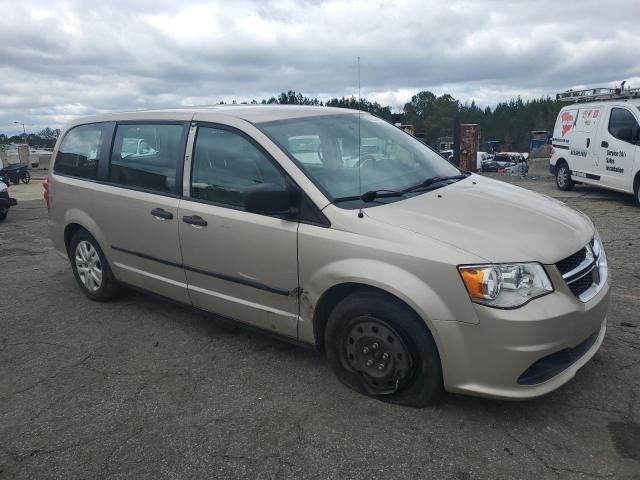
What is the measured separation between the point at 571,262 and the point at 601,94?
410 inches

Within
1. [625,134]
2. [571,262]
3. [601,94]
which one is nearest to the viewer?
[571,262]

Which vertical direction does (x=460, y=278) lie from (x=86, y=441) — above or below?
above

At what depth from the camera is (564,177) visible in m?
11.9

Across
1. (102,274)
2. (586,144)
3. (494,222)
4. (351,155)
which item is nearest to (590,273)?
(494,222)

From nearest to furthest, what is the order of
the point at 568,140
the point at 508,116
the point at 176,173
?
the point at 176,173, the point at 568,140, the point at 508,116

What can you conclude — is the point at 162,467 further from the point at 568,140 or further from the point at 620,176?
the point at 568,140

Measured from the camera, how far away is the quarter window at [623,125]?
937 cm

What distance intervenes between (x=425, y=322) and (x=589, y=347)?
3.26 ft

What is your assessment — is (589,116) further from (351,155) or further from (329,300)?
(329,300)

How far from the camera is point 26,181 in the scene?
75.4 ft

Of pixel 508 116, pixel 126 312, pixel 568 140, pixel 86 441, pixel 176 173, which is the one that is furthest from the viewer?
pixel 508 116

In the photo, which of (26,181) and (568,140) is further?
(26,181)

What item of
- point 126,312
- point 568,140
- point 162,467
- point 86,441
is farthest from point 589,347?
point 568,140

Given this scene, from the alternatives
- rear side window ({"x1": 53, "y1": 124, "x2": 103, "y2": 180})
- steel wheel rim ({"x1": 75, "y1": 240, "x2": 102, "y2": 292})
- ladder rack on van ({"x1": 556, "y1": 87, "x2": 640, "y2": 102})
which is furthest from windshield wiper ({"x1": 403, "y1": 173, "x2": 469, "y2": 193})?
ladder rack on van ({"x1": 556, "y1": 87, "x2": 640, "y2": 102})
